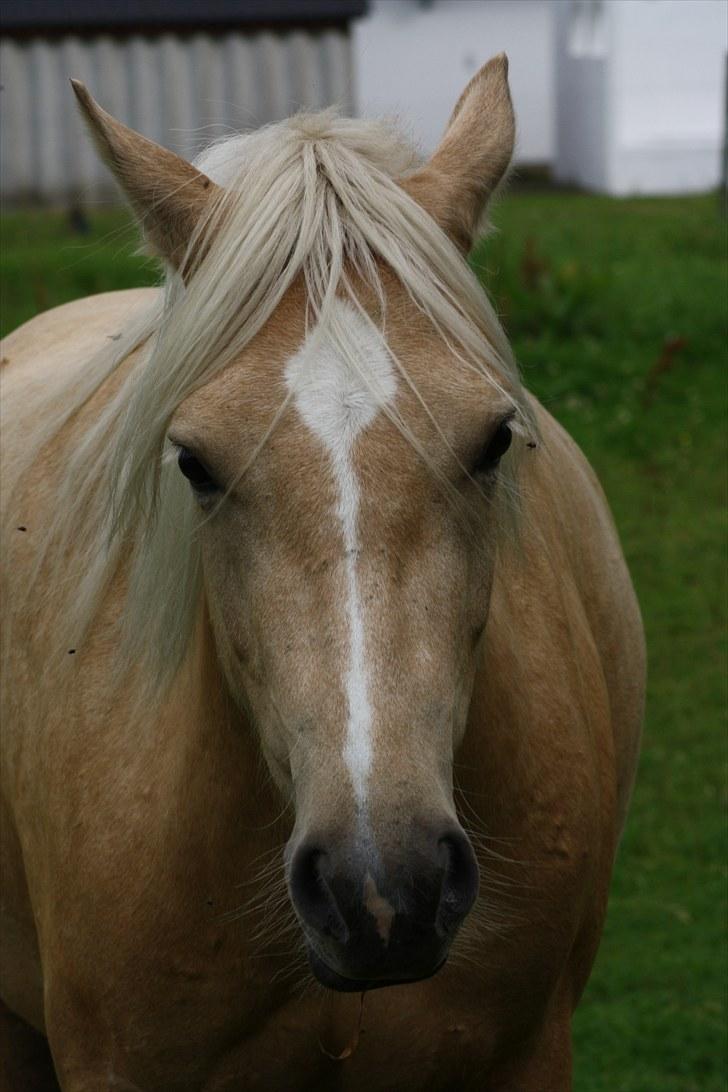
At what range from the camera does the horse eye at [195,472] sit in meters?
2.32

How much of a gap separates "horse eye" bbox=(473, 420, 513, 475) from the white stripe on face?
0.19 metres

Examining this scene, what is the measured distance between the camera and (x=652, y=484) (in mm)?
9375

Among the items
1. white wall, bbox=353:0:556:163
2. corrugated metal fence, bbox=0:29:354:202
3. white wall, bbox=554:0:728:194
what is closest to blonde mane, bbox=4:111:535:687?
corrugated metal fence, bbox=0:29:354:202

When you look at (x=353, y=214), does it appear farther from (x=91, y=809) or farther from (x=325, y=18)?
(x=325, y=18)

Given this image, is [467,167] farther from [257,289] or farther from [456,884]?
[456,884]

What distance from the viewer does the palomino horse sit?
2.11 meters

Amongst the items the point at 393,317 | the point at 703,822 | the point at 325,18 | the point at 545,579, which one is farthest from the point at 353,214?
the point at 325,18

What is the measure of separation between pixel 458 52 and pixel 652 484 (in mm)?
18262

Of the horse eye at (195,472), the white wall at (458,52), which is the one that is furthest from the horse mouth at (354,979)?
the white wall at (458,52)

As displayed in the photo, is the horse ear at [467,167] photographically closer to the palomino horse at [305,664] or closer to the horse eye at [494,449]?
the palomino horse at [305,664]

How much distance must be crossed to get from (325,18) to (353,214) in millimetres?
12204

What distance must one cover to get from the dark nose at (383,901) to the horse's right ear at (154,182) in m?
1.10

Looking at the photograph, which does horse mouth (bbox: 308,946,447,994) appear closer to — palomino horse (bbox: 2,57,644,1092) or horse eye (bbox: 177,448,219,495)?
palomino horse (bbox: 2,57,644,1092)

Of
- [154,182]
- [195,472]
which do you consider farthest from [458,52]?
[195,472]
